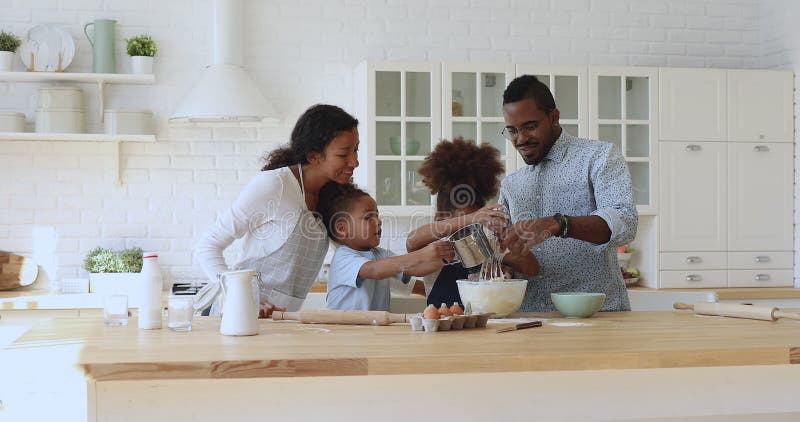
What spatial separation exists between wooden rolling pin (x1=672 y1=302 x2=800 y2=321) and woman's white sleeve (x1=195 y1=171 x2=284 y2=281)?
1.35m

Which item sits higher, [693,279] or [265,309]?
[265,309]

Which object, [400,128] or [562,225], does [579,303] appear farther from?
[400,128]

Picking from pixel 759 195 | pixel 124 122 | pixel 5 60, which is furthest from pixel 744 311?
pixel 5 60

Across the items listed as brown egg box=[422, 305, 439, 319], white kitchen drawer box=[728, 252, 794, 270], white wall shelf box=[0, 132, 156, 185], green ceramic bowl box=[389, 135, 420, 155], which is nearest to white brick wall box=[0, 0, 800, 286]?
white wall shelf box=[0, 132, 156, 185]

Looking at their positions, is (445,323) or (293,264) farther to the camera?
(293,264)

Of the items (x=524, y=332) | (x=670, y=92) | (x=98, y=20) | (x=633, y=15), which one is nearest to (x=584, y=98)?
(x=670, y=92)

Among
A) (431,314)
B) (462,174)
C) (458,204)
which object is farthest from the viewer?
(462,174)

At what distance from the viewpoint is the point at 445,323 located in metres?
2.39

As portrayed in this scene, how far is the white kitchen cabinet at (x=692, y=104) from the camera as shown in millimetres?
5195

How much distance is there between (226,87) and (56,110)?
35.6 inches

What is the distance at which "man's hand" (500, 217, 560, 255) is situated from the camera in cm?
265

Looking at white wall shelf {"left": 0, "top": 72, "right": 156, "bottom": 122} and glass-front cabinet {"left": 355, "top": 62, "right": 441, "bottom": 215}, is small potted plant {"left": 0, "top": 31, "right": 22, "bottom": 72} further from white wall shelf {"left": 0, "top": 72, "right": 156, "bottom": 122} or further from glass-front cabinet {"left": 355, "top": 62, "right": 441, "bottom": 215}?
glass-front cabinet {"left": 355, "top": 62, "right": 441, "bottom": 215}

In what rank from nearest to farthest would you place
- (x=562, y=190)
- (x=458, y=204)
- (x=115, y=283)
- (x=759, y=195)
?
1. (x=562, y=190)
2. (x=458, y=204)
3. (x=115, y=283)
4. (x=759, y=195)

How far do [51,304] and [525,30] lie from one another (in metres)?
3.07
